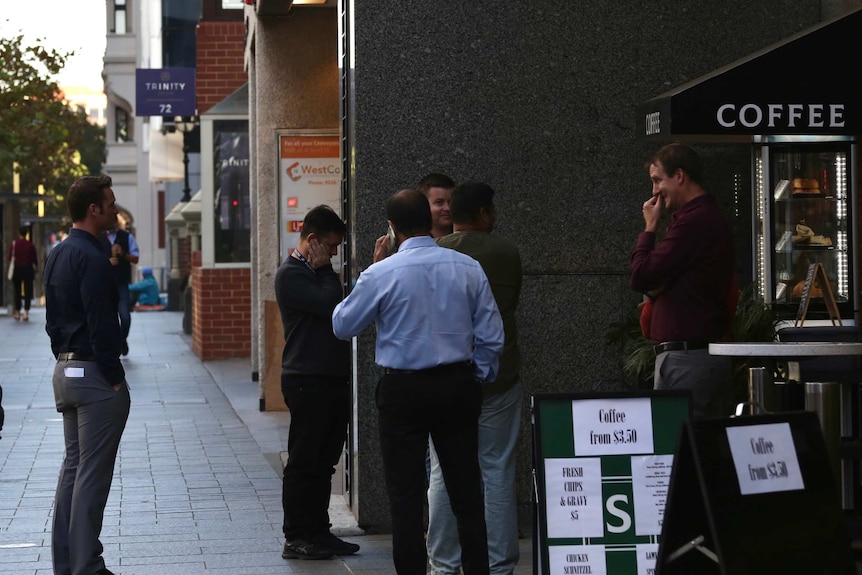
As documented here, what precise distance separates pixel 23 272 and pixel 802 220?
82.1ft

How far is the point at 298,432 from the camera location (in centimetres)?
761

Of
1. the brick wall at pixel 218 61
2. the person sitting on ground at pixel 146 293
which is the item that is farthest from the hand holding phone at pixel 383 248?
the person sitting on ground at pixel 146 293

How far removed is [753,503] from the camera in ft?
16.3

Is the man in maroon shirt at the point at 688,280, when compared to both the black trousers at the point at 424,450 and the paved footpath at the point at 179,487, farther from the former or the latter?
the paved footpath at the point at 179,487

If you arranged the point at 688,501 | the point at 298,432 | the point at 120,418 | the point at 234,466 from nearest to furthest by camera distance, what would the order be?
the point at 688,501 → the point at 120,418 → the point at 298,432 → the point at 234,466

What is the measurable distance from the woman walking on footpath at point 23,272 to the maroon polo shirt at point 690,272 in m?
26.8

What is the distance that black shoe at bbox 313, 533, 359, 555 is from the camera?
25.1 ft

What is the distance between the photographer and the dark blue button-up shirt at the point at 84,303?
6.68 meters

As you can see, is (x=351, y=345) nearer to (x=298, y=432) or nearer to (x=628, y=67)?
(x=298, y=432)

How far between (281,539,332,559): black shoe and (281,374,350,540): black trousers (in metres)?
0.04

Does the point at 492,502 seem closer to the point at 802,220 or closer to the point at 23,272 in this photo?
the point at 802,220

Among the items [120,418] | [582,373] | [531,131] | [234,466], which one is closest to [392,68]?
[531,131]

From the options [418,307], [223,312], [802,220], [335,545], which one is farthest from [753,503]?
[223,312]

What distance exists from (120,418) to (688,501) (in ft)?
10.1
